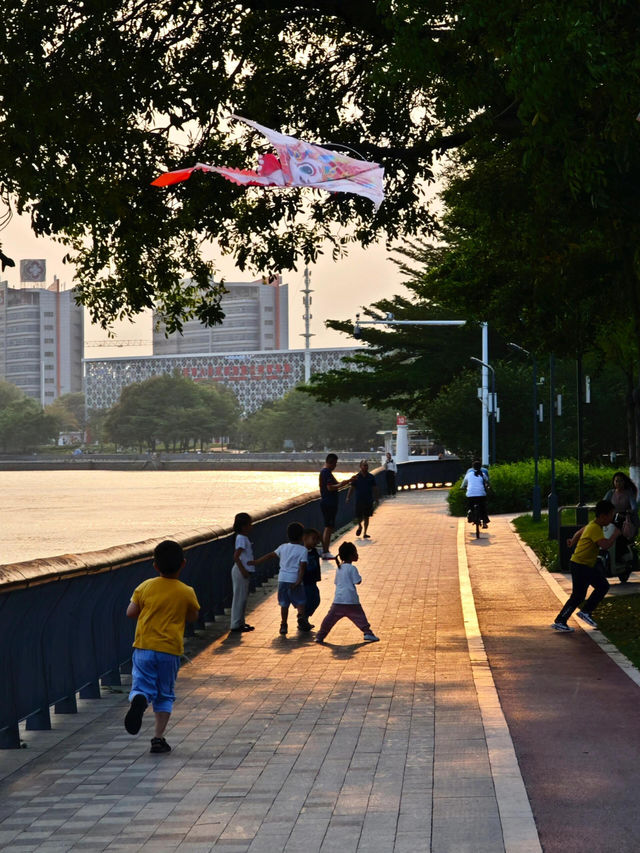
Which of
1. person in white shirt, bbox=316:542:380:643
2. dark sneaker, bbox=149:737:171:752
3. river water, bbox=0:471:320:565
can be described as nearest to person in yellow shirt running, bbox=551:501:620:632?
person in white shirt, bbox=316:542:380:643

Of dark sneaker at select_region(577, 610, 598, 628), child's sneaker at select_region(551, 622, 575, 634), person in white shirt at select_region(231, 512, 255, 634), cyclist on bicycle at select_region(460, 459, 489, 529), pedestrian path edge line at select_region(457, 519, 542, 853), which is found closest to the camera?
pedestrian path edge line at select_region(457, 519, 542, 853)

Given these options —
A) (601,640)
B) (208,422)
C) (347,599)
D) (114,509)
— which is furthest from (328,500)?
(208,422)

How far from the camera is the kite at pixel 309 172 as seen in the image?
12.3 meters

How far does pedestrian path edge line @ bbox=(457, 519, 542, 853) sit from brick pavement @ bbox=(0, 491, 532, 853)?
0.24ft

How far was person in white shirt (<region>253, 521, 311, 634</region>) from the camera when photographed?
587 inches

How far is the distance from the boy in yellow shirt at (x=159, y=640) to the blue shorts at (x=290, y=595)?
19.8 feet

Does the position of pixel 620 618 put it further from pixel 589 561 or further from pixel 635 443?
pixel 635 443

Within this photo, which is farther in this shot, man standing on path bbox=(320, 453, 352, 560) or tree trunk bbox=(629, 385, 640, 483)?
man standing on path bbox=(320, 453, 352, 560)

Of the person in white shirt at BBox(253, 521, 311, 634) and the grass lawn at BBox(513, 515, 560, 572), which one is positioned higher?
the person in white shirt at BBox(253, 521, 311, 634)

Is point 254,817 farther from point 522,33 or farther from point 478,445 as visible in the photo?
point 478,445

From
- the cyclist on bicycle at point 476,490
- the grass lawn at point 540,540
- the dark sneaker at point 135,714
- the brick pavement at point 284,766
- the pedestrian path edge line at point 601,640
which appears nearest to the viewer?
the brick pavement at point 284,766

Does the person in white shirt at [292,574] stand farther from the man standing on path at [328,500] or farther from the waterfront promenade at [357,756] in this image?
the man standing on path at [328,500]

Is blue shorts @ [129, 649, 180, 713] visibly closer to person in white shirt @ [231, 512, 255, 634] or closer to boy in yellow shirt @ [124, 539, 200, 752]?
boy in yellow shirt @ [124, 539, 200, 752]

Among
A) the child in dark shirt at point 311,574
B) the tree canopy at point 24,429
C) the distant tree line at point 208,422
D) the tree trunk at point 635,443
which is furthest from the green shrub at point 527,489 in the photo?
→ the tree canopy at point 24,429
